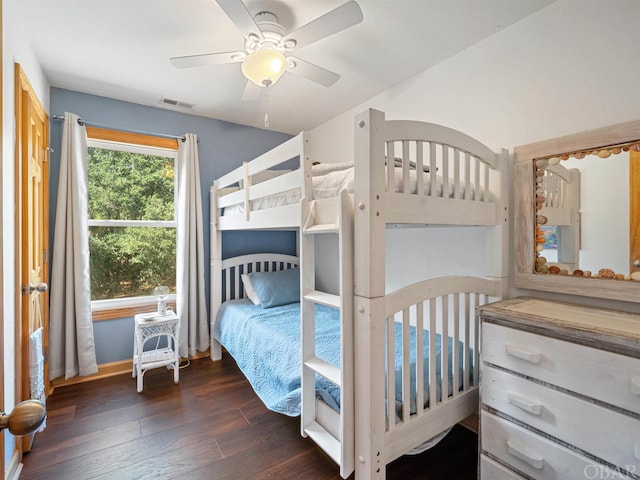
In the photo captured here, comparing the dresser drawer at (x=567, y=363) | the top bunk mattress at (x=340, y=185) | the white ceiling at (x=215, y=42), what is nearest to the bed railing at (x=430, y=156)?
the top bunk mattress at (x=340, y=185)

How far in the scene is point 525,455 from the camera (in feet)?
3.96

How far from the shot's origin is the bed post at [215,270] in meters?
Answer: 2.96

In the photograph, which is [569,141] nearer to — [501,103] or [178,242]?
[501,103]

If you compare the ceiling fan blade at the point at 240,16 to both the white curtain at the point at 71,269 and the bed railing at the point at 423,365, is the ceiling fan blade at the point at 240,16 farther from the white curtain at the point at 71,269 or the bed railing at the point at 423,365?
the white curtain at the point at 71,269

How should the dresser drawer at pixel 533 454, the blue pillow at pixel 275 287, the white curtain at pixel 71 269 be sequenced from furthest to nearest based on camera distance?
1. the blue pillow at pixel 275 287
2. the white curtain at pixel 71 269
3. the dresser drawer at pixel 533 454

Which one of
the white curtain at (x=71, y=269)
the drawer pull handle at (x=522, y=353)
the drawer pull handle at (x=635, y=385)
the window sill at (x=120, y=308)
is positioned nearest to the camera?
the drawer pull handle at (x=635, y=385)

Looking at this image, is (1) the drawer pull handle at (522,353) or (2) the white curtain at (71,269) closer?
(1) the drawer pull handle at (522,353)

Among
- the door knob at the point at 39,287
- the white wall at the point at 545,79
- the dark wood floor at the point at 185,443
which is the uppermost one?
the white wall at the point at 545,79

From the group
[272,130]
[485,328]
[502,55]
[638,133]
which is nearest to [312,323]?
[485,328]

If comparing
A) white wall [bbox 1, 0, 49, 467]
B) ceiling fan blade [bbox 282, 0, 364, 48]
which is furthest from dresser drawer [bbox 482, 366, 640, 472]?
white wall [bbox 1, 0, 49, 467]

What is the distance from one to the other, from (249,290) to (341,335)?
75.6 inches

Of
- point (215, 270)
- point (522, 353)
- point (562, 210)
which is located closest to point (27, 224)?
point (215, 270)

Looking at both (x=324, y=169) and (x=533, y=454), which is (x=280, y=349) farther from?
(x=533, y=454)

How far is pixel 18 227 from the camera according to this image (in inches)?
64.0
